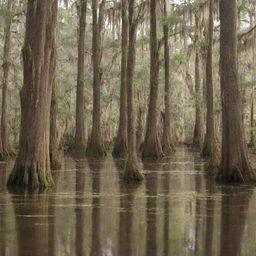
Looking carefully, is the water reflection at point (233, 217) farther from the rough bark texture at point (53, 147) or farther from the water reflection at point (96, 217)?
the rough bark texture at point (53, 147)

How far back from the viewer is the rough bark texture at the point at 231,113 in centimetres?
1277

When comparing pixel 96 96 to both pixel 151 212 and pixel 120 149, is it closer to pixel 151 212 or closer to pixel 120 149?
pixel 120 149

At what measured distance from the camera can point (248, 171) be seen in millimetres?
12805

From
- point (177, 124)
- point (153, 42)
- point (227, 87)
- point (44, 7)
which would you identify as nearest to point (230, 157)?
point (227, 87)

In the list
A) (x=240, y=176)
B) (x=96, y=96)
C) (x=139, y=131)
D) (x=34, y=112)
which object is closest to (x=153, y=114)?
(x=96, y=96)

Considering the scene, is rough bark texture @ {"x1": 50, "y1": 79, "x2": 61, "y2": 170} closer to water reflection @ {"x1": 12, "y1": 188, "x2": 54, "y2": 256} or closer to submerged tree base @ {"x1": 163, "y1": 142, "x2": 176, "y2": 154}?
water reflection @ {"x1": 12, "y1": 188, "x2": 54, "y2": 256}

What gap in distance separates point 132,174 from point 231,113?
9.56 ft

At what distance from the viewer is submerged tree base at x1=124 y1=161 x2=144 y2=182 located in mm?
13727

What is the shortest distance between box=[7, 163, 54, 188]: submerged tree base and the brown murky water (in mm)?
319

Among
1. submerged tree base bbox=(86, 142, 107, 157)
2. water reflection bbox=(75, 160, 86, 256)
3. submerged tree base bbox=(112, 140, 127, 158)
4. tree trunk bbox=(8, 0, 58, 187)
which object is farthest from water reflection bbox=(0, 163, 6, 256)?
submerged tree base bbox=(86, 142, 107, 157)

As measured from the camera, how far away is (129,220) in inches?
314

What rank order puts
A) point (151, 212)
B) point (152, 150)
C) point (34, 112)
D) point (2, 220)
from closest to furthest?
1. point (2, 220)
2. point (151, 212)
3. point (34, 112)
4. point (152, 150)

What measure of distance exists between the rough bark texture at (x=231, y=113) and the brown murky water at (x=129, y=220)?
2.20ft

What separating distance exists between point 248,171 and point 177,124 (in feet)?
113
